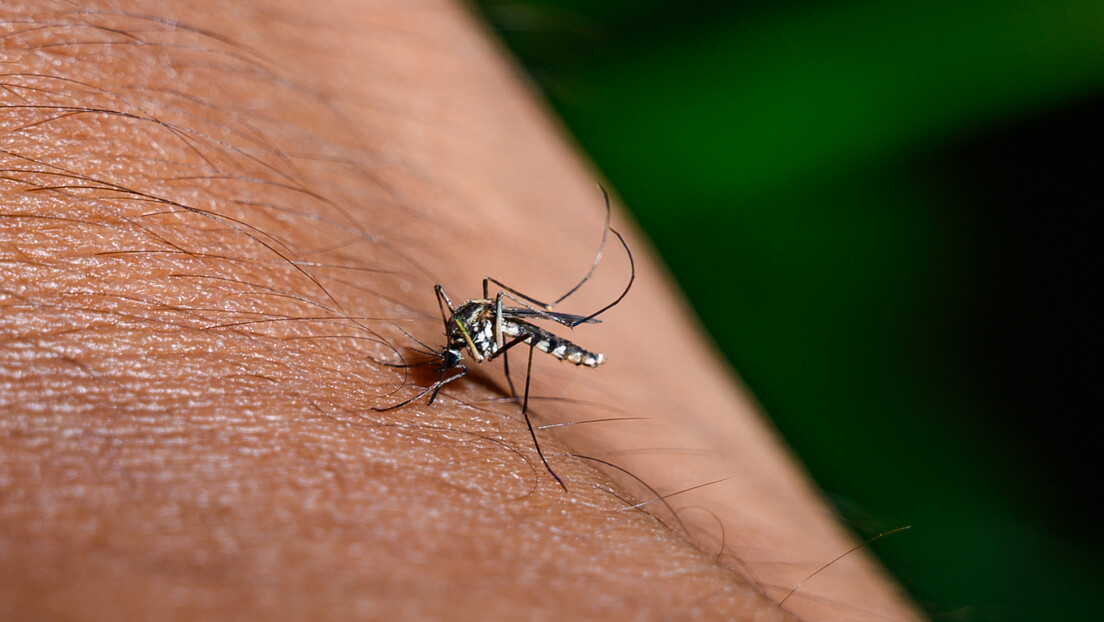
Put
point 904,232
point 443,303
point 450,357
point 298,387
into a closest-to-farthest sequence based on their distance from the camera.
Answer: point 298,387
point 450,357
point 443,303
point 904,232

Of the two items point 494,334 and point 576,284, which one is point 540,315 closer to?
point 494,334

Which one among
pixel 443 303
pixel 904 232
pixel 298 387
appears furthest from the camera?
pixel 904 232

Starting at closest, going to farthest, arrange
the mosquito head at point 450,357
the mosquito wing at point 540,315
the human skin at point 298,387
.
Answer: the human skin at point 298,387, the mosquito head at point 450,357, the mosquito wing at point 540,315

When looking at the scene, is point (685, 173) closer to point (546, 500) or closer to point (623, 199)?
point (623, 199)

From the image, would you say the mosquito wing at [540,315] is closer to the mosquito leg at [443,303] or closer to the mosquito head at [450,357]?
the mosquito leg at [443,303]

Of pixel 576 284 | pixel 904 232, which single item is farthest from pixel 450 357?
pixel 904 232

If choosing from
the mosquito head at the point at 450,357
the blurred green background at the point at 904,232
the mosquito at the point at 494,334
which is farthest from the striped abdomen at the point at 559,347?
the blurred green background at the point at 904,232

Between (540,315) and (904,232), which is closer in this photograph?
(540,315)

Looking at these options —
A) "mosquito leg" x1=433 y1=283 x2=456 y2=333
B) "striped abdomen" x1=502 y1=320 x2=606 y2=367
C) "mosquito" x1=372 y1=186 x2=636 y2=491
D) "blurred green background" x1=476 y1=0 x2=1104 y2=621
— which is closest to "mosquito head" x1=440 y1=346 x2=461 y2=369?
"mosquito" x1=372 y1=186 x2=636 y2=491
